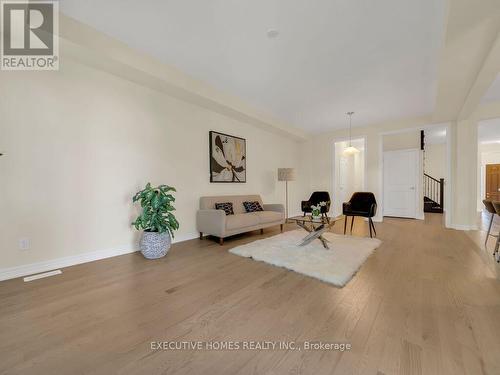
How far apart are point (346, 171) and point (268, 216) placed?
4.60 m

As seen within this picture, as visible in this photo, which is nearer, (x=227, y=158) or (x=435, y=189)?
(x=227, y=158)

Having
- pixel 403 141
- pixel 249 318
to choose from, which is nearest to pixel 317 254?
pixel 249 318

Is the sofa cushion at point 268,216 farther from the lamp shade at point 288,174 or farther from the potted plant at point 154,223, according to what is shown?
the potted plant at point 154,223

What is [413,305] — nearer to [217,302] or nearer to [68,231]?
[217,302]

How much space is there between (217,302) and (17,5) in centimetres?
335

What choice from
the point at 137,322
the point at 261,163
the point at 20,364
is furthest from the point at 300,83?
the point at 20,364

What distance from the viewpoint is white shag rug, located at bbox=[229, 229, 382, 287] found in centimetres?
230

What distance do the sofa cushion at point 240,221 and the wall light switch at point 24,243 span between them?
237 centimetres

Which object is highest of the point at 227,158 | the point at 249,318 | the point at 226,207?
the point at 227,158

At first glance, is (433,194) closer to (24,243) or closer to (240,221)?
(240,221)

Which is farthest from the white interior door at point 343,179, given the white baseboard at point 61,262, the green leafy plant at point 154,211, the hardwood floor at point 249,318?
the white baseboard at point 61,262

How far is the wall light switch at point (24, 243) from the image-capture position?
7.55 ft

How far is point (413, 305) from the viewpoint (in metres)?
1.71

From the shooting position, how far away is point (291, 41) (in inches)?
99.6
